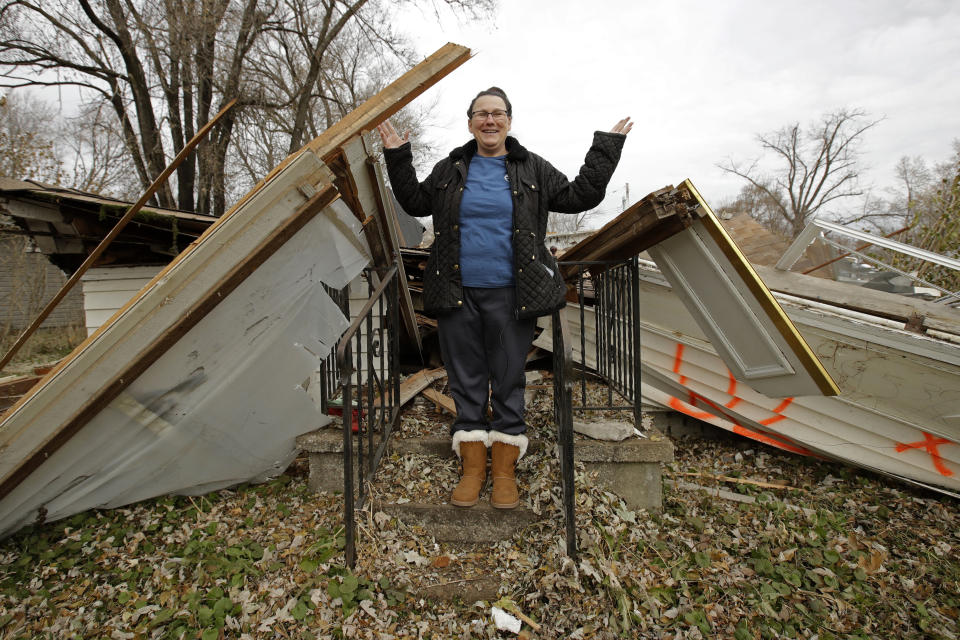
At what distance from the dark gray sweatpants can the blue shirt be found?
0.08m

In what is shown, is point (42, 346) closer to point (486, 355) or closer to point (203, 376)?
point (203, 376)

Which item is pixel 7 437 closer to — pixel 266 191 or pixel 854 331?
pixel 266 191

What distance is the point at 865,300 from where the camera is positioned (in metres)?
3.84

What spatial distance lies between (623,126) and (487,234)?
2.71ft

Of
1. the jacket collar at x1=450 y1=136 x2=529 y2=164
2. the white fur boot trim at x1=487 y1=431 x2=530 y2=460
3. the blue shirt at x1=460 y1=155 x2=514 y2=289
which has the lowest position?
the white fur boot trim at x1=487 y1=431 x2=530 y2=460

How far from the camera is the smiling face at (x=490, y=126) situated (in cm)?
243

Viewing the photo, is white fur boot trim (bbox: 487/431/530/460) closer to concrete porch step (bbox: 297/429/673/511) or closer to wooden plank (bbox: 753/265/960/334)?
concrete porch step (bbox: 297/429/673/511)

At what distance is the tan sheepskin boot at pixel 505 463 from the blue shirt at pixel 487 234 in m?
0.79

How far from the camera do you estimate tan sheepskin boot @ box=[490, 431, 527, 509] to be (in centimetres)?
246

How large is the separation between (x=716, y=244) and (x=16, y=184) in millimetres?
4691

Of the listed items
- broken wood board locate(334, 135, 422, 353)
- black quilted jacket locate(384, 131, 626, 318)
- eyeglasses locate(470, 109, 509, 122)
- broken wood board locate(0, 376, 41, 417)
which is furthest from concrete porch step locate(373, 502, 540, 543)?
broken wood board locate(0, 376, 41, 417)

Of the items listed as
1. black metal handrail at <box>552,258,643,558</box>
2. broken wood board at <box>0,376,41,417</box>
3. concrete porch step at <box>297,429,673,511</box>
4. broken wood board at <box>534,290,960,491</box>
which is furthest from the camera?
broken wood board at <box>0,376,41,417</box>

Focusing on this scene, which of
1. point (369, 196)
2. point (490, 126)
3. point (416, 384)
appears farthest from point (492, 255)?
point (416, 384)

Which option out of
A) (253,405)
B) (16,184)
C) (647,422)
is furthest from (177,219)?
(647,422)
